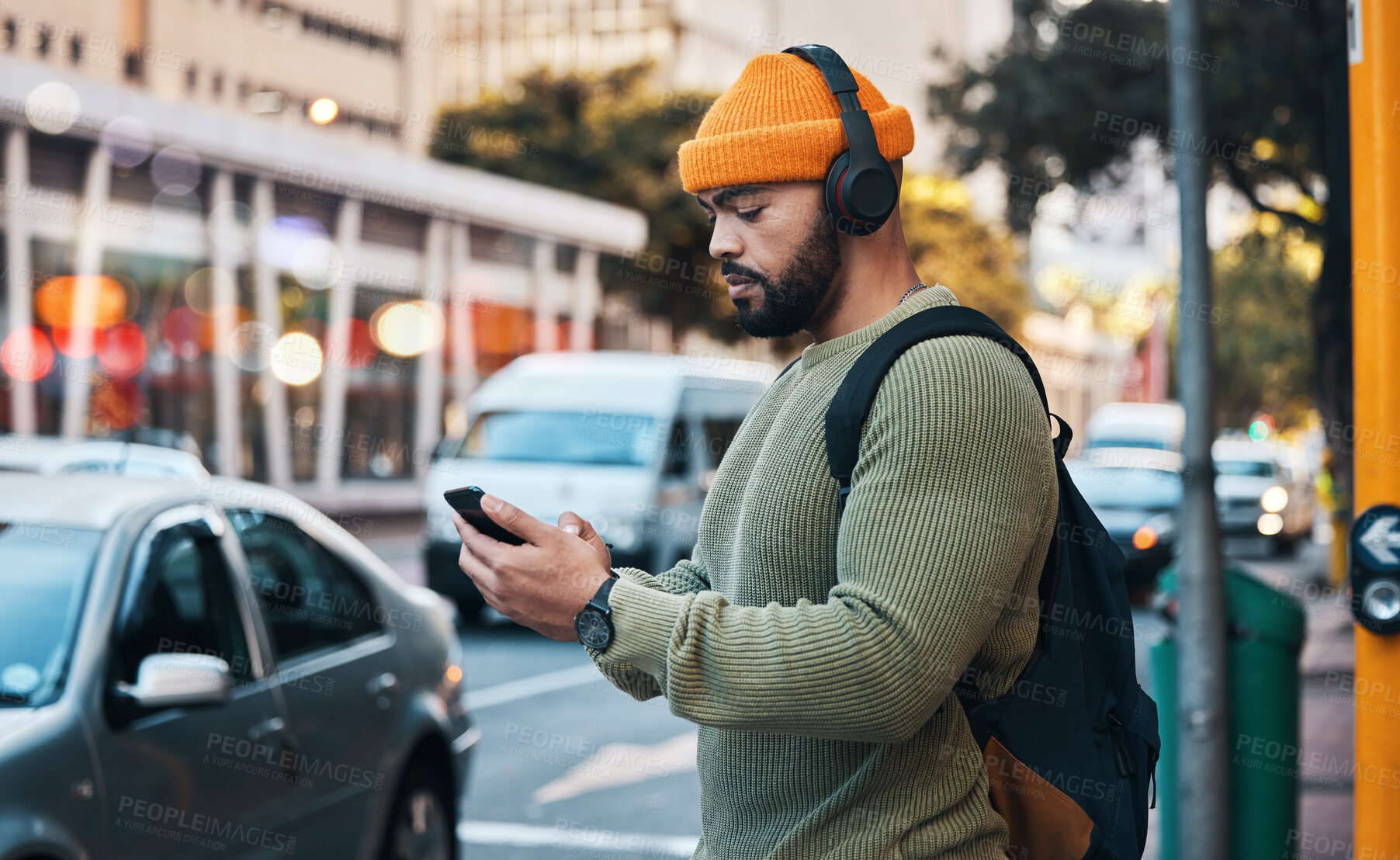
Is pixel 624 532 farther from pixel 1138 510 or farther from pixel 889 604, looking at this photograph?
pixel 889 604

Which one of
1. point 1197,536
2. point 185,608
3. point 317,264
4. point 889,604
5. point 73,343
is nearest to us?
point 889,604

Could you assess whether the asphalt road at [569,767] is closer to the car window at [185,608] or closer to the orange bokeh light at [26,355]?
→ the car window at [185,608]

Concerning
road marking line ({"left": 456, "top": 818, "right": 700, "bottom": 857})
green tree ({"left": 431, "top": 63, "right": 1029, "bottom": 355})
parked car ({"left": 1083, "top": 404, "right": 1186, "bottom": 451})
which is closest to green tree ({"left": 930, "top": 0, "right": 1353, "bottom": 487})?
road marking line ({"left": 456, "top": 818, "right": 700, "bottom": 857})

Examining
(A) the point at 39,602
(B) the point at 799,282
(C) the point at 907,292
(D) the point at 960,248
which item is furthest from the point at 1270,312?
(B) the point at 799,282

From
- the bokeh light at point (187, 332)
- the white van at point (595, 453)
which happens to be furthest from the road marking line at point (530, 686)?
the bokeh light at point (187, 332)

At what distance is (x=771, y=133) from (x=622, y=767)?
6209 millimetres

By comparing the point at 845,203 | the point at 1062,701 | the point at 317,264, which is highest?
the point at 317,264

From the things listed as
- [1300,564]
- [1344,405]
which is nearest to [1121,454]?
[1300,564]

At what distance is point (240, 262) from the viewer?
22.8 metres

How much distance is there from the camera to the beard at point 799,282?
6.17 feet

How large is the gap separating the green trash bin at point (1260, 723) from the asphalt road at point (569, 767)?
1.49ft

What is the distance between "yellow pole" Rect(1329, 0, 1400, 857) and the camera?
3191 millimetres

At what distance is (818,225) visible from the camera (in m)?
1.87

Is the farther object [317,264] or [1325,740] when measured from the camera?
[317,264]
